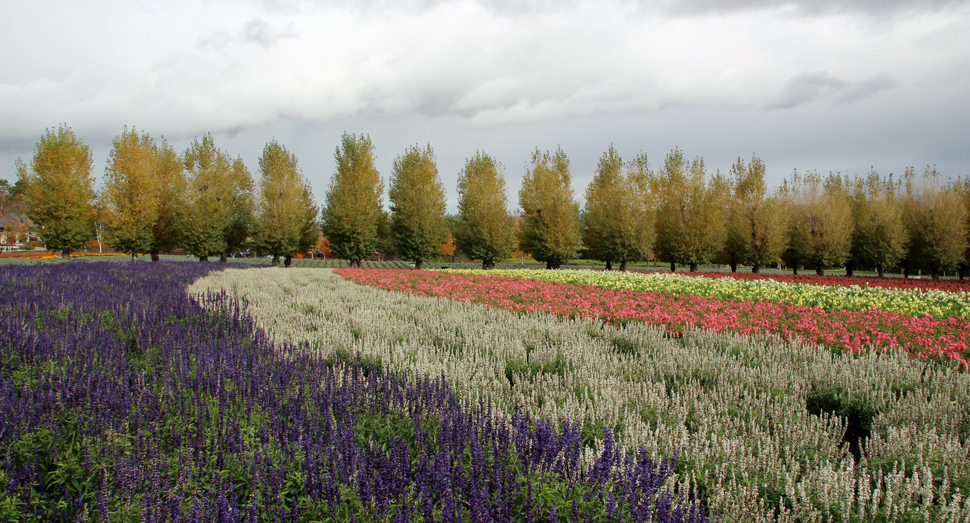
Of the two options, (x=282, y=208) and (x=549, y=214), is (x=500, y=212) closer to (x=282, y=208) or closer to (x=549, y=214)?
(x=549, y=214)

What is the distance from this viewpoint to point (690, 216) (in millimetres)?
33719

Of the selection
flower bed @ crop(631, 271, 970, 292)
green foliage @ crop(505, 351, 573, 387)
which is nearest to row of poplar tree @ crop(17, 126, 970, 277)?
flower bed @ crop(631, 271, 970, 292)

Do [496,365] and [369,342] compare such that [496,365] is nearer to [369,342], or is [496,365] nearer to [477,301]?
[369,342]

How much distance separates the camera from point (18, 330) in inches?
195

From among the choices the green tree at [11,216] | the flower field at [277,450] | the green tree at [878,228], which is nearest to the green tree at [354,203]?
the flower field at [277,450]

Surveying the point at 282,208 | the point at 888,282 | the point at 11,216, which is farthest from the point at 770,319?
the point at 11,216

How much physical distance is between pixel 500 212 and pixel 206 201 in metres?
22.9

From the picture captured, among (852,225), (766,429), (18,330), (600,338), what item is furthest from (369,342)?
(852,225)

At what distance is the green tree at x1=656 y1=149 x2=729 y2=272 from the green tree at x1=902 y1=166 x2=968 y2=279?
12615 millimetres

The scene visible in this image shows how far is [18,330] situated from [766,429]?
760cm

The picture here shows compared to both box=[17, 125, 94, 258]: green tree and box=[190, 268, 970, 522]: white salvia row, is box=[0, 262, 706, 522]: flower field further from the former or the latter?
box=[17, 125, 94, 258]: green tree

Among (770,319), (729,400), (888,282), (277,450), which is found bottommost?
(729,400)

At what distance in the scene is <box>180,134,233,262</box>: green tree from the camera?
1358 inches

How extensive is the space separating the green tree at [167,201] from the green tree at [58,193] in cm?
428
